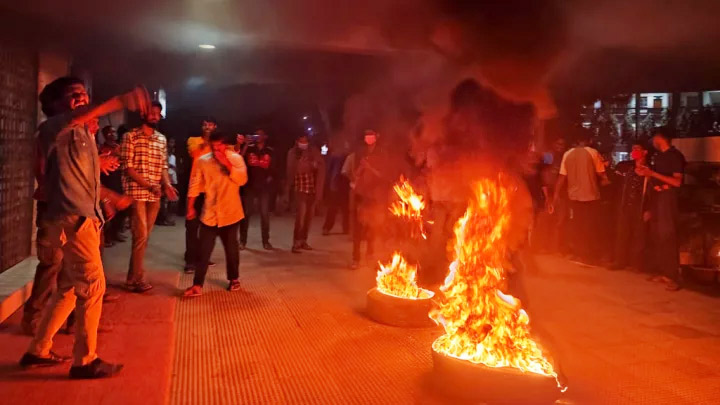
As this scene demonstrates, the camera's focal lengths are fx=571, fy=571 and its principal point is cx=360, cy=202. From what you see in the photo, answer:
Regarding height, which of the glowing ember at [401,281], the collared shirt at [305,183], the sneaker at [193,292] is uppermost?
the collared shirt at [305,183]

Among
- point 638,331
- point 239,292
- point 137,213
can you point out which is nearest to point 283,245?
point 239,292

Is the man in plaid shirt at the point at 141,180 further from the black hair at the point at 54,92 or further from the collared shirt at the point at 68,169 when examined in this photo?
the collared shirt at the point at 68,169

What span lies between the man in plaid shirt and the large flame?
3217mm

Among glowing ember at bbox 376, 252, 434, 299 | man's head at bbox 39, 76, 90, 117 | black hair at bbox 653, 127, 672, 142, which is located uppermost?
black hair at bbox 653, 127, 672, 142

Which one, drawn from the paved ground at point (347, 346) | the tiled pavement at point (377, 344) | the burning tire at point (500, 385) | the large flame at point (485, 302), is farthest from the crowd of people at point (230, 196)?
the burning tire at point (500, 385)

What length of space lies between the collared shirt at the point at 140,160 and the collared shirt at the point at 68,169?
7.00 feet

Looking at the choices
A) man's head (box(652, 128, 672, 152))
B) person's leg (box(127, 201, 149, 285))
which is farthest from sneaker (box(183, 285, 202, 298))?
man's head (box(652, 128, 672, 152))

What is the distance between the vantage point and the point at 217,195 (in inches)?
237

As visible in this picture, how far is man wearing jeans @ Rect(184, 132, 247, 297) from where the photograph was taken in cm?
600

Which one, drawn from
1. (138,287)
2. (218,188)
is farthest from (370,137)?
(138,287)

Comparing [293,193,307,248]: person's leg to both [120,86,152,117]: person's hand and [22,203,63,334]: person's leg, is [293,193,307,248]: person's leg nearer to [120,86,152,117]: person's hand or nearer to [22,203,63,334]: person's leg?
[22,203,63,334]: person's leg

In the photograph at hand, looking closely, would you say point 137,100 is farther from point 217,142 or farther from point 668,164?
point 668,164

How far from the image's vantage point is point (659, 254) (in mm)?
6930

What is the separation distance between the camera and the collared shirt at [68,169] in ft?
11.5
